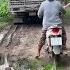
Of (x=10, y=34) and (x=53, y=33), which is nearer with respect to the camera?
(x=53, y=33)

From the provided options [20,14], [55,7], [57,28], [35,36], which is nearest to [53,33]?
[57,28]

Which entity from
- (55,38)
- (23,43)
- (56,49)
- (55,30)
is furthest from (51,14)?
(23,43)

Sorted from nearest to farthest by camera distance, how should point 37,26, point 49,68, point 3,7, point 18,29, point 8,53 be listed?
point 49,68
point 8,53
point 18,29
point 37,26
point 3,7

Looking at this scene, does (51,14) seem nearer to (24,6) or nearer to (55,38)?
(55,38)

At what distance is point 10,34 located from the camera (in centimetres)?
1320

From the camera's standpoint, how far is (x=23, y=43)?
11.4 metres

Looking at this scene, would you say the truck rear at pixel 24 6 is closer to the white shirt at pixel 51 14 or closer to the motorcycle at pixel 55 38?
the white shirt at pixel 51 14

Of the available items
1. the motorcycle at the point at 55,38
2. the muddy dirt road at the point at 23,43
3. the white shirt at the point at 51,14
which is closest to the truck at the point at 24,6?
the muddy dirt road at the point at 23,43

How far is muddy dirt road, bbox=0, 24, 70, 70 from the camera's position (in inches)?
383

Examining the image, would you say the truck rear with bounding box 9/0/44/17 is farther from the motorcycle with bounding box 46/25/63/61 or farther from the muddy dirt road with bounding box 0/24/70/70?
the motorcycle with bounding box 46/25/63/61

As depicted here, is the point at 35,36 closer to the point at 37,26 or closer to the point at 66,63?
the point at 37,26

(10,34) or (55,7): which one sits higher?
(55,7)

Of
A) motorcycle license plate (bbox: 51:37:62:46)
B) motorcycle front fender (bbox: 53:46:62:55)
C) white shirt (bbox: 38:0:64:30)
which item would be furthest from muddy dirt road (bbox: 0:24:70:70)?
white shirt (bbox: 38:0:64:30)

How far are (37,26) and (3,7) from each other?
3.56 m
